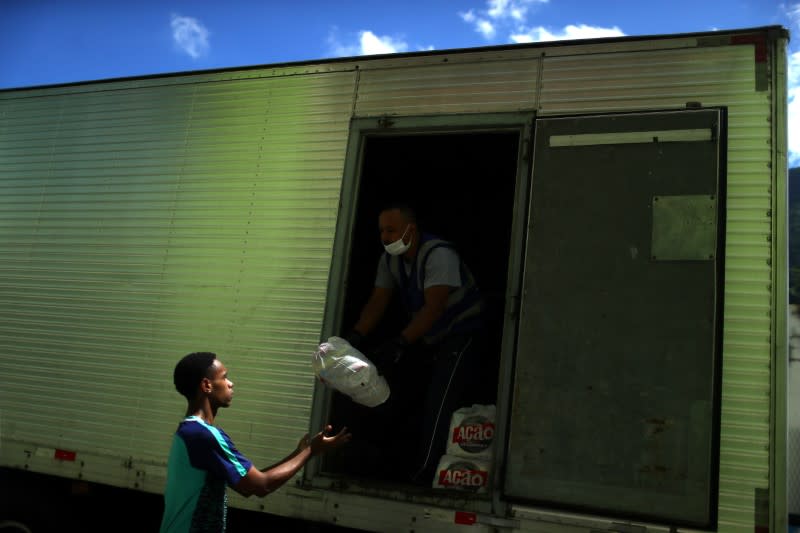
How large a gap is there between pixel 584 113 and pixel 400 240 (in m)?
1.35

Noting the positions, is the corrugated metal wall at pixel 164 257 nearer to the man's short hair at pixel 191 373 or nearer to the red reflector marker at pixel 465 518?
the red reflector marker at pixel 465 518

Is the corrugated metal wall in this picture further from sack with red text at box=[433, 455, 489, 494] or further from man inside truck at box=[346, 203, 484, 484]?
sack with red text at box=[433, 455, 489, 494]

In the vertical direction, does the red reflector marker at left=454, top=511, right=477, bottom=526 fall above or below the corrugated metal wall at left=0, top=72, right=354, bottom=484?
below

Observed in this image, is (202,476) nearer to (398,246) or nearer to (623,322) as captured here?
(623,322)

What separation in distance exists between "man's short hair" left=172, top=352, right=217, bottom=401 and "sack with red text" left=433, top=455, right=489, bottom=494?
1.44m

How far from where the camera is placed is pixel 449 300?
4.33m

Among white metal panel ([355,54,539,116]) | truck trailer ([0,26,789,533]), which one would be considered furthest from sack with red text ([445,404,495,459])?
white metal panel ([355,54,539,116])

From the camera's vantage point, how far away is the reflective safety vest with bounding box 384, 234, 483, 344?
4.27 metres

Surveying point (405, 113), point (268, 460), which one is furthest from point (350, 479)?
point (405, 113)

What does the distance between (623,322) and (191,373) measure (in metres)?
1.93

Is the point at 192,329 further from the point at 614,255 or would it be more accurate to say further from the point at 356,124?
the point at 614,255

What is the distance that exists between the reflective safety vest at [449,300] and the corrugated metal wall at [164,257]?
2.15 feet

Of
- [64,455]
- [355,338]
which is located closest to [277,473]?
[355,338]

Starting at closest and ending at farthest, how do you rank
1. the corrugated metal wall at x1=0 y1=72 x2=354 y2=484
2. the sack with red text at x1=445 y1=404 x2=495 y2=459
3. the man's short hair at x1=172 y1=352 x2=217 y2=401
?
the man's short hair at x1=172 y1=352 x2=217 y2=401, the sack with red text at x1=445 y1=404 x2=495 y2=459, the corrugated metal wall at x1=0 y1=72 x2=354 y2=484
